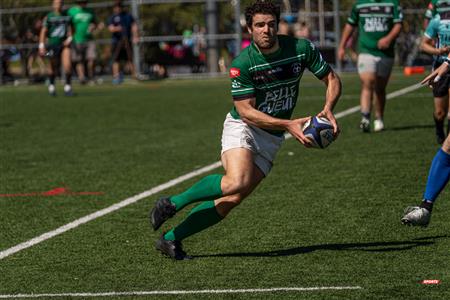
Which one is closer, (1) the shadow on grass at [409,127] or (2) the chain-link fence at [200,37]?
(1) the shadow on grass at [409,127]

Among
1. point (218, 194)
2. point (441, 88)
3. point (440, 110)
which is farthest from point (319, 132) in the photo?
point (440, 110)

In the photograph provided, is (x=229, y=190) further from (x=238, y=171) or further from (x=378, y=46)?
(x=378, y=46)

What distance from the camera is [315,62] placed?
8.00 meters

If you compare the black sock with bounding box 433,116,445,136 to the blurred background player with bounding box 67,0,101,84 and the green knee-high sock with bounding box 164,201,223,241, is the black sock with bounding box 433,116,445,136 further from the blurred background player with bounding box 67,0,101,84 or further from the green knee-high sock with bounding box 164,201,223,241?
the blurred background player with bounding box 67,0,101,84

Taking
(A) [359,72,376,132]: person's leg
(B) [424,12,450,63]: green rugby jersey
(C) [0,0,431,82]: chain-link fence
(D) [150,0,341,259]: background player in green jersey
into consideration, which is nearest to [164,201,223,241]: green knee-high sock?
(D) [150,0,341,259]: background player in green jersey

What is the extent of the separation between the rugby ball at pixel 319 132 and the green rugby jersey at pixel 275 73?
495mm

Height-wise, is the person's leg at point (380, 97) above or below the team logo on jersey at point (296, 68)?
below

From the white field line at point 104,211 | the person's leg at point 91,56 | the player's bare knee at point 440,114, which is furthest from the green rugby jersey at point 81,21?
the white field line at point 104,211

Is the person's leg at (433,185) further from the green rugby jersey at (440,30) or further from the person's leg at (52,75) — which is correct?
the person's leg at (52,75)

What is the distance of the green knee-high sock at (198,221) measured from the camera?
809cm

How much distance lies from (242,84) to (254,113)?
0.23 m

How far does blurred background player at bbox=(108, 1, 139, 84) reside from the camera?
3238cm

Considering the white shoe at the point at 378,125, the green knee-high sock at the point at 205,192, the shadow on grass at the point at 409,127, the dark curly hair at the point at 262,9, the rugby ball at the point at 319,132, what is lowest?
the shadow on grass at the point at 409,127

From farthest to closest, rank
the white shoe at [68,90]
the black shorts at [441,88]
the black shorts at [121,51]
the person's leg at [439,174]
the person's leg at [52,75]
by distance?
the black shorts at [121,51] < the person's leg at [52,75] < the white shoe at [68,90] < the black shorts at [441,88] < the person's leg at [439,174]
